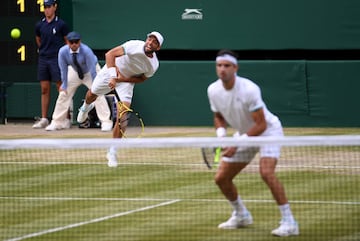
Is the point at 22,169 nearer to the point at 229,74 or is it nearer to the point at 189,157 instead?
the point at 189,157

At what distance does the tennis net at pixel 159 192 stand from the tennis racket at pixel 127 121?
21.6 inches

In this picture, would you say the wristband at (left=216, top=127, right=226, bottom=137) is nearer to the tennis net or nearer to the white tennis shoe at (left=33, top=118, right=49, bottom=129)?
the tennis net

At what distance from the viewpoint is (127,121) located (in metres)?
15.3

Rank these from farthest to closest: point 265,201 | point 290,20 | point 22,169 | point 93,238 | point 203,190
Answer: point 290,20
point 22,169
point 203,190
point 265,201
point 93,238

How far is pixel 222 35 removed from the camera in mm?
20266

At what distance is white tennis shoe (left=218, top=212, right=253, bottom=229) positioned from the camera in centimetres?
983

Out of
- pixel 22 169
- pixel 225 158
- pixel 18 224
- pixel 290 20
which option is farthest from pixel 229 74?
pixel 290 20

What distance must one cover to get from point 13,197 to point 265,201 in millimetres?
2810

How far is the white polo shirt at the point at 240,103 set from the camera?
31.4 feet

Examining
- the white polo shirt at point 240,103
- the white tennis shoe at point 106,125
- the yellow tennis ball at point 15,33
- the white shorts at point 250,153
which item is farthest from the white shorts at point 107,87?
the white shorts at point 250,153

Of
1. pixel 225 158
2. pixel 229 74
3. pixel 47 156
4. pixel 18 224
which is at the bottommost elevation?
pixel 47 156

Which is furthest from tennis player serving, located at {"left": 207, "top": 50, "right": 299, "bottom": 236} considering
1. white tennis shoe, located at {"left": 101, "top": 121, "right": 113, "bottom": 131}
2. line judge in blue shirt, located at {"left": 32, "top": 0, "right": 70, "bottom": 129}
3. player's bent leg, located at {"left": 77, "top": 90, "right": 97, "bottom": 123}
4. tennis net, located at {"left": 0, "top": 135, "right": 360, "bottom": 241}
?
line judge in blue shirt, located at {"left": 32, "top": 0, "right": 70, "bottom": 129}

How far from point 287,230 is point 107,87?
6.42 metres

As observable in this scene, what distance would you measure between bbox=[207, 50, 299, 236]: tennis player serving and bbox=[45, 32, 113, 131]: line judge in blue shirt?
30.3 feet
